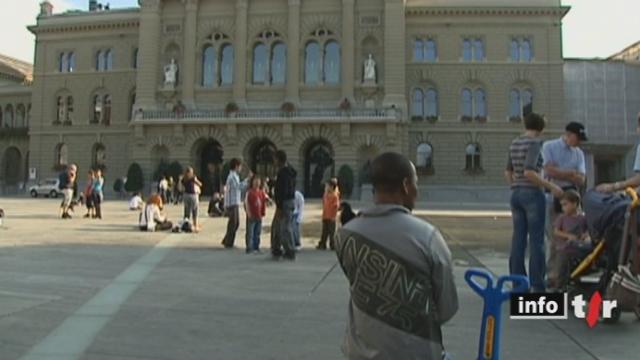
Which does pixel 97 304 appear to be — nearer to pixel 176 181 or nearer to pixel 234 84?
pixel 176 181

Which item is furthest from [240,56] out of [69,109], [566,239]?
[566,239]

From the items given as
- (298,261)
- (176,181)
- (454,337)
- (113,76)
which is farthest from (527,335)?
(113,76)

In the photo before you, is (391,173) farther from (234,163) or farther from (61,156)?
(61,156)

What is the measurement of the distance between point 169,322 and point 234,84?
45.0m

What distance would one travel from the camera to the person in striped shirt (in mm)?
6945

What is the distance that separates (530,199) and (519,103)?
1802 inches

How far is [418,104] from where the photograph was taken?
50719 mm

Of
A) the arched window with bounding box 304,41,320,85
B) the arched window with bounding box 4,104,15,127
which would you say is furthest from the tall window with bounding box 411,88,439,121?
the arched window with bounding box 4,104,15,127

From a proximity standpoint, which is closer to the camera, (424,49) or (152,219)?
(152,219)

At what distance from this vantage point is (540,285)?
6.90 metres

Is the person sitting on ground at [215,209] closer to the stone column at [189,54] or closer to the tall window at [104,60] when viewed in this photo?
the stone column at [189,54]

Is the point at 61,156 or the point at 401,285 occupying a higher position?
the point at 61,156

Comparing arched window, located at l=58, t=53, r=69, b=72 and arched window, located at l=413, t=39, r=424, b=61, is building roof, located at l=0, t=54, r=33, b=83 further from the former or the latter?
arched window, located at l=413, t=39, r=424, b=61

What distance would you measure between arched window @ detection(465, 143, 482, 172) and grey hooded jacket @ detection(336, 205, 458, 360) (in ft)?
159
